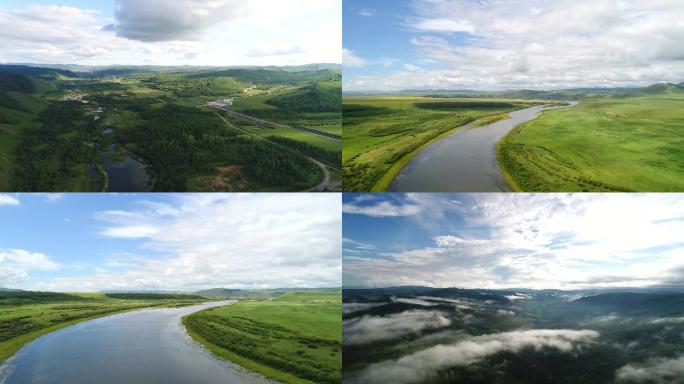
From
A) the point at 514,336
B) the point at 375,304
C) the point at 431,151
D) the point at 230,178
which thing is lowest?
the point at 514,336

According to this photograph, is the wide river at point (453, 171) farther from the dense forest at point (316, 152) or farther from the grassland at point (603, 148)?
the dense forest at point (316, 152)

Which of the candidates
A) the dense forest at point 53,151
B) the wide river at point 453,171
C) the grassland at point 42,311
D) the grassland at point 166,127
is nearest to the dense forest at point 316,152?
the grassland at point 166,127

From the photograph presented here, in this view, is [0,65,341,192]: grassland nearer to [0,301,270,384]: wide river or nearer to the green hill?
the green hill

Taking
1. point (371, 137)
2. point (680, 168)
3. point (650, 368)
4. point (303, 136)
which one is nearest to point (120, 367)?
point (303, 136)

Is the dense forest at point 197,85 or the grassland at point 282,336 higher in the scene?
the dense forest at point 197,85

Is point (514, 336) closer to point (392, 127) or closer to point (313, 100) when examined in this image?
point (392, 127)

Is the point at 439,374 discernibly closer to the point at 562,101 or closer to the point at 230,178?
the point at 230,178
